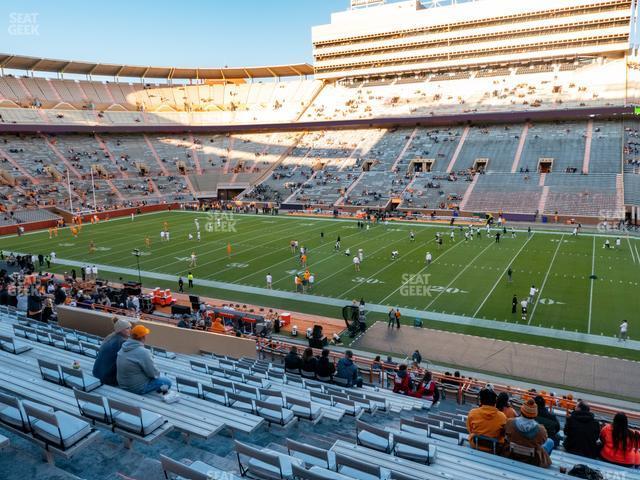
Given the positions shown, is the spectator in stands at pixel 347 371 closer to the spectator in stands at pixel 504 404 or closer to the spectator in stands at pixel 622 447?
the spectator in stands at pixel 504 404

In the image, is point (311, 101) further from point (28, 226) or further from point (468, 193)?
point (28, 226)

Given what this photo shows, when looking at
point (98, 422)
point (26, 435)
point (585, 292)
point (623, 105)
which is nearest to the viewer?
point (26, 435)

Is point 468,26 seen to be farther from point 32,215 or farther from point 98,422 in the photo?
point 98,422

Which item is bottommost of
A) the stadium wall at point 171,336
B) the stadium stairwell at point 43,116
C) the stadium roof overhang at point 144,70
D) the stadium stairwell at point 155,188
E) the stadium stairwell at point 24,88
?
the stadium wall at point 171,336

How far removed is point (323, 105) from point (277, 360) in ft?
241

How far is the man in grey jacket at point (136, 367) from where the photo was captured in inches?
242

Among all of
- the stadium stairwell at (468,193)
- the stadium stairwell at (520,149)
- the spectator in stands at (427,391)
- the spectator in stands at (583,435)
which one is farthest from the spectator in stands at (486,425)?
the stadium stairwell at (520,149)

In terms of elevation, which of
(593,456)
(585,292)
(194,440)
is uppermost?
(194,440)

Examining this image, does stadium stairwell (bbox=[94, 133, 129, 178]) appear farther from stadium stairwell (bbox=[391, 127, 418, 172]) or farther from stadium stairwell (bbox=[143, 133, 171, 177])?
stadium stairwell (bbox=[391, 127, 418, 172])

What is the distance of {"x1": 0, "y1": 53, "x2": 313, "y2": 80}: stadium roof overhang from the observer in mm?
74438

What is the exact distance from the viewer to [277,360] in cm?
1382

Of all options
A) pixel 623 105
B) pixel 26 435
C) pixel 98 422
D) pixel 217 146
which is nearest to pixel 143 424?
pixel 98 422

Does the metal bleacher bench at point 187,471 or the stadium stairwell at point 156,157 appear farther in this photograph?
the stadium stairwell at point 156,157

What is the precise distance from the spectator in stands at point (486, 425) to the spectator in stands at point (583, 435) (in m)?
1.30
